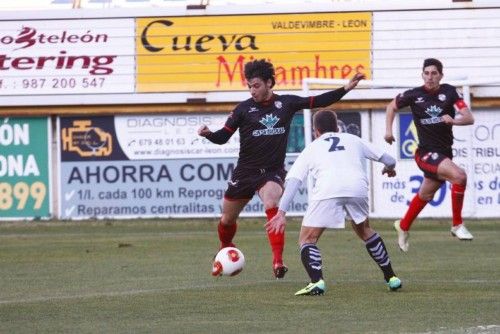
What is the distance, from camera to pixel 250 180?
1508 cm

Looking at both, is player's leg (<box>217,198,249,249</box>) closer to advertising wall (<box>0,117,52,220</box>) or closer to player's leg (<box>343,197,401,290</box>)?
player's leg (<box>343,197,401,290</box>)

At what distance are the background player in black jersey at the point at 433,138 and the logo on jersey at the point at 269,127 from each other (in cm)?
371

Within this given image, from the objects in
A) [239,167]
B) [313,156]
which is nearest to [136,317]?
[313,156]

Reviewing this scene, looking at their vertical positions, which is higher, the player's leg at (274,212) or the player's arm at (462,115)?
the player's arm at (462,115)

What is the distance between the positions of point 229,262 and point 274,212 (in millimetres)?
734

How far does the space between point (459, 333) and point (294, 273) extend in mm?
6097

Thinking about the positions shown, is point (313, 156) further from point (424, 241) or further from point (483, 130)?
point (483, 130)

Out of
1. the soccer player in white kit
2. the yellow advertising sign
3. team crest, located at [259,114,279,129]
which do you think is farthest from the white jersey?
the yellow advertising sign

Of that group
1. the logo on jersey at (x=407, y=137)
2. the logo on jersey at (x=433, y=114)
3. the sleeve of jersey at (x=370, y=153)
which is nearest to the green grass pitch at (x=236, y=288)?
the sleeve of jersey at (x=370, y=153)

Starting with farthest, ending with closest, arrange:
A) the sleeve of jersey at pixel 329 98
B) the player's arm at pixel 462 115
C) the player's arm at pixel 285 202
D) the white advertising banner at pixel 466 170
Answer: the white advertising banner at pixel 466 170 → the player's arm at pixel 462 115 → the sleeve of jersey at pixel 329 98 → the player's arm at pixel 285 202

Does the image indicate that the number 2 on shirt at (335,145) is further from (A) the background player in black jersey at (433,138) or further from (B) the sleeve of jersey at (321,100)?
(A) the background player in black jersey at (433,138)

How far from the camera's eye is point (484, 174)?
27891 millimetres

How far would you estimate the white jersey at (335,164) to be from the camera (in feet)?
42.0

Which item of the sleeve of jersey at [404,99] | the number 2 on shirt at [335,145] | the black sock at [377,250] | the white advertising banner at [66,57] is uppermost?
the white advertising banner at [66,57]
